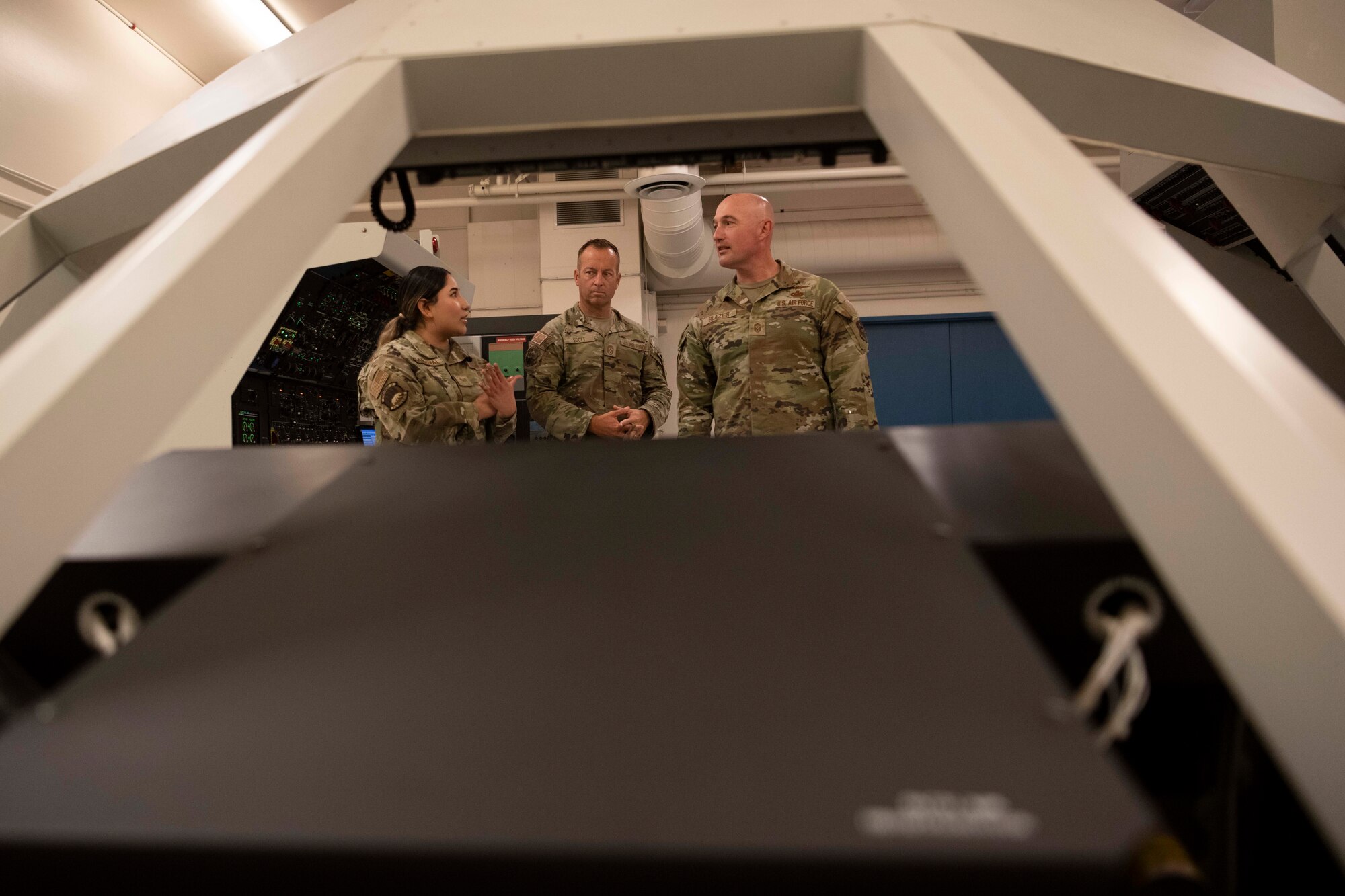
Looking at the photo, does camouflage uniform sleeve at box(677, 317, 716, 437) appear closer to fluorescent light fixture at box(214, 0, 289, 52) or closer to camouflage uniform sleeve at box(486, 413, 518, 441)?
camouflage uniform sleeve at box(486, 413, 518, 441)

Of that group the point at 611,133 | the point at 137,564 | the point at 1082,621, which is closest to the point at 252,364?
the point at 611,133

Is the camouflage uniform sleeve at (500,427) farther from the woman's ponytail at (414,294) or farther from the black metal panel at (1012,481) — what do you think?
the black metal panel at (1012,481)

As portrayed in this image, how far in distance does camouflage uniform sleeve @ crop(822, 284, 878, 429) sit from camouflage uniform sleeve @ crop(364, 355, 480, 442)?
3.17 feet

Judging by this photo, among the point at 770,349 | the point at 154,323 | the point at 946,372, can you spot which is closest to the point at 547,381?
the point at 770,349

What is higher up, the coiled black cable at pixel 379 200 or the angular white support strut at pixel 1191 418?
the coiled black cable at pixel 379 200

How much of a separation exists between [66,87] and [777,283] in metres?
3.10

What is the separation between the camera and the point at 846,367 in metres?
1.95

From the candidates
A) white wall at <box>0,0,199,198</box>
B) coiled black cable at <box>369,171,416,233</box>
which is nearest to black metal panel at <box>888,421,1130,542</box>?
coiled black cable at <box>369,171,416,233</box>

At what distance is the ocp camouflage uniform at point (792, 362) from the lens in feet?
6.39

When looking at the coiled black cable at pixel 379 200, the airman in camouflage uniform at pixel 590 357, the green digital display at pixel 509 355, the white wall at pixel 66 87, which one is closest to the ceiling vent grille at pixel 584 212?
the green digital display at pixel 509 355

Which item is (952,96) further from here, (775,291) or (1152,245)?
(775,291)

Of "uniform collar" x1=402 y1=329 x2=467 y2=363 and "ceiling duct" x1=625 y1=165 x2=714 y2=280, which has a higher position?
"ceiling duct" x1=625 y1=165 x2=714 y2=280

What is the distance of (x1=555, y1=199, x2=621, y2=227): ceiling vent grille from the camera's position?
5828 mm

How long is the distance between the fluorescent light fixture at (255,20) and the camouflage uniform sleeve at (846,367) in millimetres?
3049
